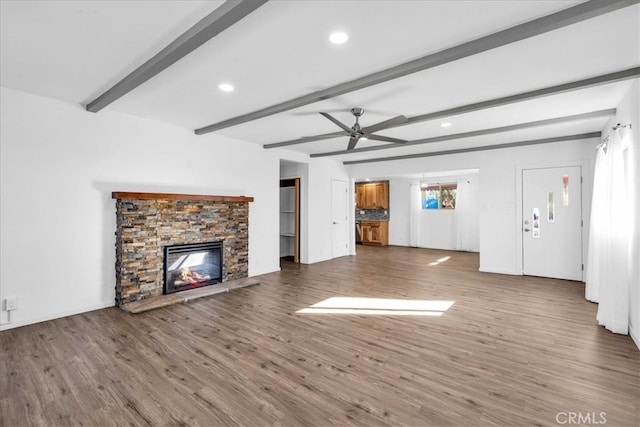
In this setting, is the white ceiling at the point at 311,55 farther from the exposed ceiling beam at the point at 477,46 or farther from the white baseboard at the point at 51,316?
the white baseboard at the point at 51,316

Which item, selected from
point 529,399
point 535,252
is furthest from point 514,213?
point 529,399

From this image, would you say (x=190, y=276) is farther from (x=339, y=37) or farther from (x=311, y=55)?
(x=339, y=37)

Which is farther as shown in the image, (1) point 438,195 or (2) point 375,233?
(2) point 375,233

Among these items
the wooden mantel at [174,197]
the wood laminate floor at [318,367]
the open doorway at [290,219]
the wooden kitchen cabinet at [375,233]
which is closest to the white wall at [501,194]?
the wood laminate floor at [318,367]

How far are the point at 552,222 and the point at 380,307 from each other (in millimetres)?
4177

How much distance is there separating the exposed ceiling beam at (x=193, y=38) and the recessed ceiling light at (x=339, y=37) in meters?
0.68

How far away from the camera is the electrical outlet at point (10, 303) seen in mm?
3418

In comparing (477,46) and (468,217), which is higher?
(477,46)

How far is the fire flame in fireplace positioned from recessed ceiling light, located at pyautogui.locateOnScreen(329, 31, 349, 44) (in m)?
4.08

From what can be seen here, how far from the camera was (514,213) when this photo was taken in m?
6.32

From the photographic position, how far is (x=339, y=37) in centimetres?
237

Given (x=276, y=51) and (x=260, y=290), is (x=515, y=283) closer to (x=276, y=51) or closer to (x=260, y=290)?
(x=260, y=290)

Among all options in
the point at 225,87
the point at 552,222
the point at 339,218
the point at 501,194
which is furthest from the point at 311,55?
the point at 339,218

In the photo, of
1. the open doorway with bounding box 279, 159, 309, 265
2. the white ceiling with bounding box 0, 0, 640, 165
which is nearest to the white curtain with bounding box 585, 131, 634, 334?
the white ceiling with bounding box 0, 0, 640, 165
